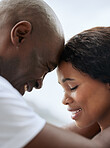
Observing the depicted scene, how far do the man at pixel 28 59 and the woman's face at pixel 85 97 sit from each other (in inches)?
3.1

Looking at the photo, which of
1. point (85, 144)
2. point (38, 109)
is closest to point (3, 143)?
point (85, 144)

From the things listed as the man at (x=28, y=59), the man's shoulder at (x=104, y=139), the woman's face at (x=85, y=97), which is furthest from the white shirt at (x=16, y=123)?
the woman's face at (x=85, y=97)

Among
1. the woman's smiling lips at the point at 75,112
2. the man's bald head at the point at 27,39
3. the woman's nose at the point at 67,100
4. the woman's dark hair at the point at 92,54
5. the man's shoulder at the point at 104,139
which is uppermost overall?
the man's bald head at the point at 27,39

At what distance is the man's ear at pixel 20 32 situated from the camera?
83 cm

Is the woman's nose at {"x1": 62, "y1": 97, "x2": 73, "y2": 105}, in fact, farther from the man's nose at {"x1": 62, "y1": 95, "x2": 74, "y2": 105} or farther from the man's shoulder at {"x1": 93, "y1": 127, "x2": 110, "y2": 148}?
the man's shoulder at {"x1": 93, "y1": 127, "x2": 110, "y2": 148}

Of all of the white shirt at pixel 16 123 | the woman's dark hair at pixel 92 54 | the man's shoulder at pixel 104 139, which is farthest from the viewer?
the woman's dark hair at pixel 92 54

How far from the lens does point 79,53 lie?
0.98 meters

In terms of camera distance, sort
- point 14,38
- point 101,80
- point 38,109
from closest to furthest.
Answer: point 14,38
point 101,80
point 38,109

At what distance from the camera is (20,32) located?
0.85 m

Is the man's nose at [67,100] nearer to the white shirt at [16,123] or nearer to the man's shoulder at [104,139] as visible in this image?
the man's shoulder at [104,139]

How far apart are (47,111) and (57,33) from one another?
1235 mm

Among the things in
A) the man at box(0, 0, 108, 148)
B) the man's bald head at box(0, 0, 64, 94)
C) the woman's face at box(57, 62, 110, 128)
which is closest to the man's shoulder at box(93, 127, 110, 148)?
the man at box(0, 0, 108, 148)

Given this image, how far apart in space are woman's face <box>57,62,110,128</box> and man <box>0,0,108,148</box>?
0.08m

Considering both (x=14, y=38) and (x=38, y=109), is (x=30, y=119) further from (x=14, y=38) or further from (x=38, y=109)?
(x=38, y=109)
